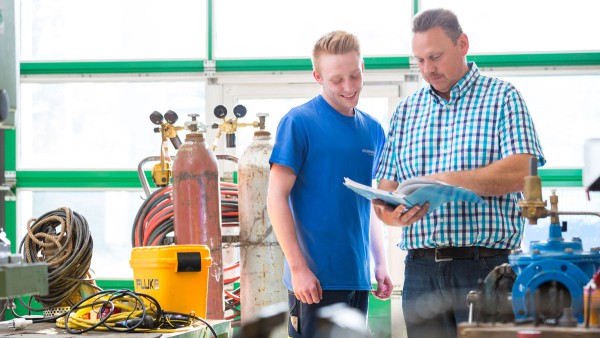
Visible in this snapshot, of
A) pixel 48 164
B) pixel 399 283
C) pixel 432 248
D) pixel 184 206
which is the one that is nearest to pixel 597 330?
pixel 432 248

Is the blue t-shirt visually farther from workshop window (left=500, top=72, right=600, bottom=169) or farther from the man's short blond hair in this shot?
workshop window (left=500, top=72, right=600, bottom=169)

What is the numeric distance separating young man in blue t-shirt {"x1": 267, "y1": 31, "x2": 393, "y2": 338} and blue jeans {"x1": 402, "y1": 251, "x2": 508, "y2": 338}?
10.9 inches

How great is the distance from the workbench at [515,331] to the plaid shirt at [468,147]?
3.98 feet

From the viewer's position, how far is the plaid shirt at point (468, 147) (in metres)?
2.49

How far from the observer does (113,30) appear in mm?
5387

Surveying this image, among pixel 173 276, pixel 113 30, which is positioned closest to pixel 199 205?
pixel 173 276

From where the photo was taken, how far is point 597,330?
50.1 inches

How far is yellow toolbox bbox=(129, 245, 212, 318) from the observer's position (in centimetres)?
287

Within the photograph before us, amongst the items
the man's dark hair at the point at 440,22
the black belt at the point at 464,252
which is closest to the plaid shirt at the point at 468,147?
the black belt at the point at 464,252

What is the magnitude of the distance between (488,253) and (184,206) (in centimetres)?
169

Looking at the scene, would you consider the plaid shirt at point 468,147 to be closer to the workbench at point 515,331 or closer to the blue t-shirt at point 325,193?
the blue t-shirt at point 325,193

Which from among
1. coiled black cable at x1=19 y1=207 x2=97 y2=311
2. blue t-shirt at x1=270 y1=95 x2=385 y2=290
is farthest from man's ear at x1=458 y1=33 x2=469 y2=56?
coiled black cable at x1=19 y1=207 x2=97 y2=311

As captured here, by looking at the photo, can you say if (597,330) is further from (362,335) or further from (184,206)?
(184,206)

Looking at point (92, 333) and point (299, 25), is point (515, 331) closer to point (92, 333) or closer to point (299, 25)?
point (92, 333)
